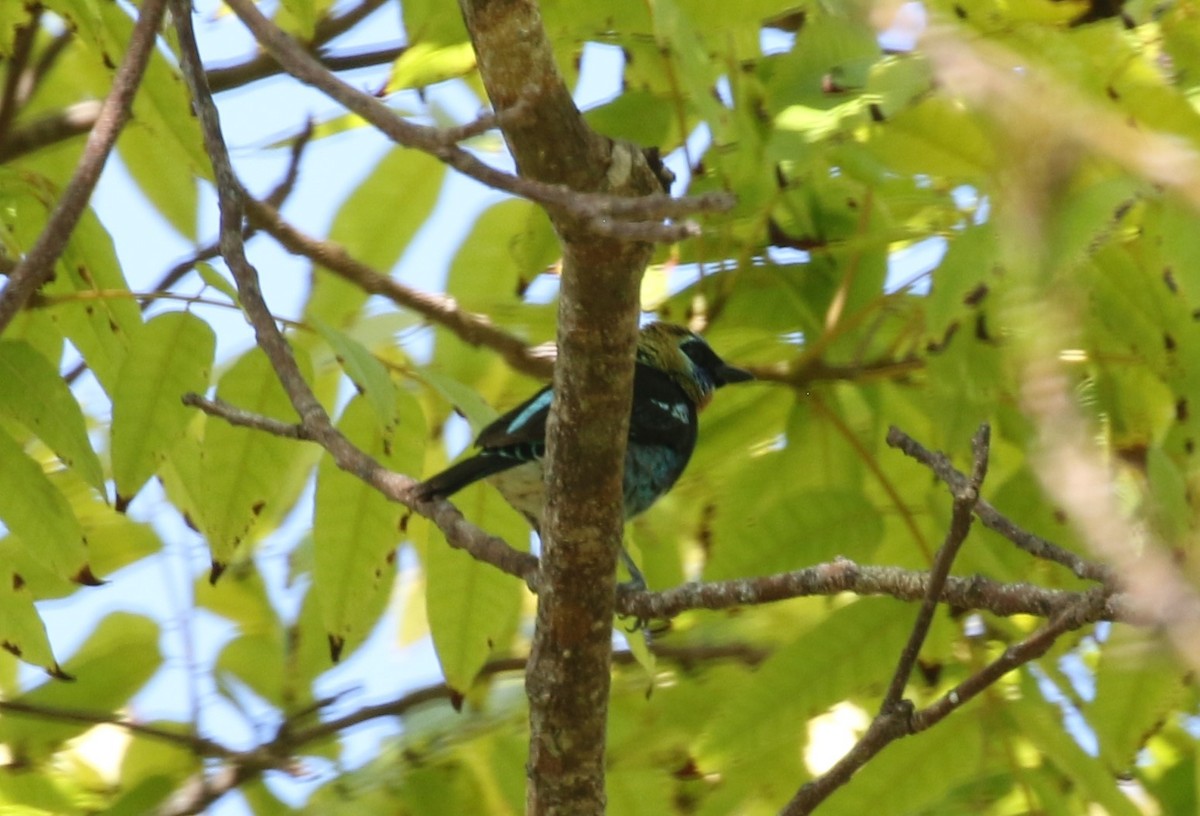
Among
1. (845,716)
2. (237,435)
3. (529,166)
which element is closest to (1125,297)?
(845,716)

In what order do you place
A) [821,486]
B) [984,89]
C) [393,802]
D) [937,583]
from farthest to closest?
[821,486], [393,802], [937,583], [984,89]

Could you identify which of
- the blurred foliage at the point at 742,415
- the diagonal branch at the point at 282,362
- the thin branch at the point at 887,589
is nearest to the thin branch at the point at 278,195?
the blurred foliage at the point at 742,415

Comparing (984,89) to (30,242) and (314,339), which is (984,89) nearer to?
(30,242)

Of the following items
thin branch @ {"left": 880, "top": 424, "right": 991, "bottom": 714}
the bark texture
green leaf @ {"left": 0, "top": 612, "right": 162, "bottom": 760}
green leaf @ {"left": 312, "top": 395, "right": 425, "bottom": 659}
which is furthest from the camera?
green leaf @ {"left": 0, "top": 612, "right": 162, "bottom": 760}

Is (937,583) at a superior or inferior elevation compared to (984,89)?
inferior

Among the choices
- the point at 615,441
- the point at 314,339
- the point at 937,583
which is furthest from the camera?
the point at 314,339

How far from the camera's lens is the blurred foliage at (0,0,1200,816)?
2861 mm

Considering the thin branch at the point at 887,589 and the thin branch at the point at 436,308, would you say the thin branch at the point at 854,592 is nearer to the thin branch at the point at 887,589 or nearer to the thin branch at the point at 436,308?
the thin branch at the point at 887,589

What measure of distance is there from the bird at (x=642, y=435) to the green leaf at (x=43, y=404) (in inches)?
24.8

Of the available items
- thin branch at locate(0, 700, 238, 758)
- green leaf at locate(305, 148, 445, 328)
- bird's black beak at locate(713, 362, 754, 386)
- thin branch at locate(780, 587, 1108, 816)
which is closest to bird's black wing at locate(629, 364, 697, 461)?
bird's black beak at locate(713, 362, 754, 386)

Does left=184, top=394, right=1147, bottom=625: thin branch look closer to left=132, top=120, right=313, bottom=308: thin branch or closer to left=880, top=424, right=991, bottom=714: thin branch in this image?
left=880, top=424, right=991, bottom=714: thin branch

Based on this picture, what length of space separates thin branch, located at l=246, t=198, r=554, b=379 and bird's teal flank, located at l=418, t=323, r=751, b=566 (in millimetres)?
170

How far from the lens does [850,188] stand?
3.89 m

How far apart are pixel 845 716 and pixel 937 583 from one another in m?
1.90
